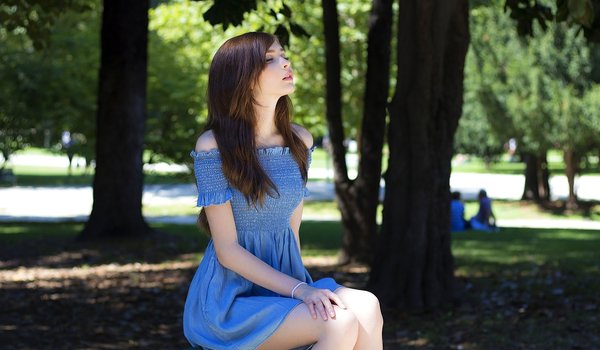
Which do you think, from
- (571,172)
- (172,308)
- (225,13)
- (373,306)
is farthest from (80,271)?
(571,172)

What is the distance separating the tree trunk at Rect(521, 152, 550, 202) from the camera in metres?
35.1

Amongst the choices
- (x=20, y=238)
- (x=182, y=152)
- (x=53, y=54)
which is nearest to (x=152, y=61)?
(x=53, y=54)

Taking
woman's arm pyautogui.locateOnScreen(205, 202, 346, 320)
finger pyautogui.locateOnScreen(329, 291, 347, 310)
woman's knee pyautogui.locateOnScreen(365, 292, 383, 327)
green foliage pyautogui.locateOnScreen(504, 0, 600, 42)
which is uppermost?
green foliage pyautogui.locateOnScreen(504, 0, 600, 42)

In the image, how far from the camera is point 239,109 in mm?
4195

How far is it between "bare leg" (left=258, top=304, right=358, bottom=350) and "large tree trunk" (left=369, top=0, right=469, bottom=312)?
17.2 feet

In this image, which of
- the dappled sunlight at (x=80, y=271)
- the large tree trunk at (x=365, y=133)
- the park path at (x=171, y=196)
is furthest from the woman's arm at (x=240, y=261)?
the park path at (x=171, y=196)

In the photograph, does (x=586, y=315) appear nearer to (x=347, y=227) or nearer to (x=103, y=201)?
(x=347, y=227)

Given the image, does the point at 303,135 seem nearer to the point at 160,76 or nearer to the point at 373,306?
the point at 373,306

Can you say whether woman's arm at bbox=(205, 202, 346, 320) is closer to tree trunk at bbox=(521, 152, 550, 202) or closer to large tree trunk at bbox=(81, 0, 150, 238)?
large tree trunk at bbox=(81, 0, 150, 238)

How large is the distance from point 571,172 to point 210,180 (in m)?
30.1

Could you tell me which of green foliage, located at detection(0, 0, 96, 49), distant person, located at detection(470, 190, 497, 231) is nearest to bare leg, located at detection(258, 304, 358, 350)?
green foliage, located at detection(0, 0, 96, 49)

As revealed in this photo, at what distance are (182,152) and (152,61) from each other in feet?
16.3

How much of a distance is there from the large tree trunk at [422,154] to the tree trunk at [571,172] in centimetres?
2444

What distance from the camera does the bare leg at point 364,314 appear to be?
3.97 m
